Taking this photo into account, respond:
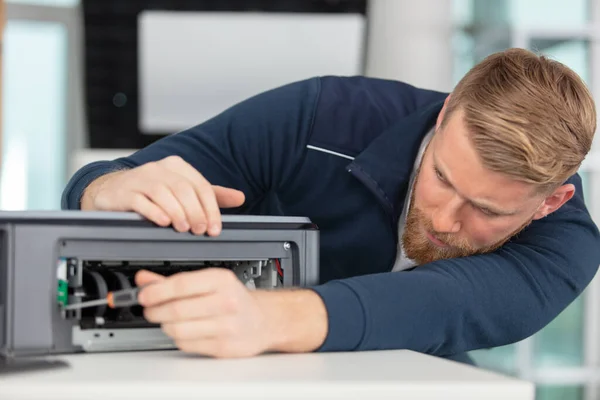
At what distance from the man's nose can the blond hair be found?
9 centimetres

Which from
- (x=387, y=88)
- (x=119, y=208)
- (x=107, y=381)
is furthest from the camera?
(x=387, y=88)

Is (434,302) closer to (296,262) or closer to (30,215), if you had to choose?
(296,262)

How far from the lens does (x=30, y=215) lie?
0.77 meters

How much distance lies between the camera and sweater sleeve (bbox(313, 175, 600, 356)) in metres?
0.84

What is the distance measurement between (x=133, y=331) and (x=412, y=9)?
2.62m

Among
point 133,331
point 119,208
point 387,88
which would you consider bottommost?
point 133,331

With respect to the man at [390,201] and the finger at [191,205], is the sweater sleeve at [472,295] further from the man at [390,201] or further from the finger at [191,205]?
the finger at [191,205]

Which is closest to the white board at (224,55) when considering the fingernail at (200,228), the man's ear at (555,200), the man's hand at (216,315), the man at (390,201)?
the man at (390,201)

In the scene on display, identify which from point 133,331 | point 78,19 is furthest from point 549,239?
point 78,19

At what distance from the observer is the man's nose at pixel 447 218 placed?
1.16 m

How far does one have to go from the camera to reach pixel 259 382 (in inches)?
24.2

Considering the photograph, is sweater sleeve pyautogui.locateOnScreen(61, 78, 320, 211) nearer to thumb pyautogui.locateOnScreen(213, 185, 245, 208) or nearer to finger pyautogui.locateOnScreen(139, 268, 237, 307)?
thumb pyautogui.locateOnScreen(213, 185, 245, 208)

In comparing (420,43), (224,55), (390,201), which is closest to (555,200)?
(390,201)

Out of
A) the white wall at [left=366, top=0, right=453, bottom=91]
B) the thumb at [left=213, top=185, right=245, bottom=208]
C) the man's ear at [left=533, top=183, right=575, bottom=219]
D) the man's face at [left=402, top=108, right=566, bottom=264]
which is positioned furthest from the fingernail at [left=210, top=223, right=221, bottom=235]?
the white wall at [left=366, top=0, right=453, bottom=91]
